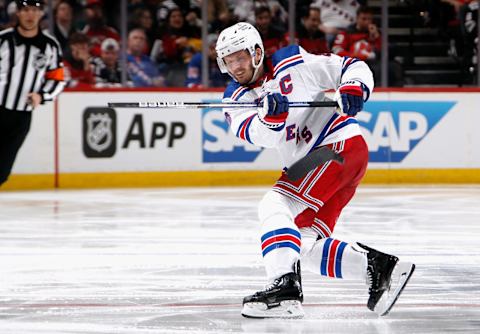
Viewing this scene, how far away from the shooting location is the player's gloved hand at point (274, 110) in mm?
3398

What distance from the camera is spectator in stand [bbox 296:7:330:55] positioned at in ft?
34.0

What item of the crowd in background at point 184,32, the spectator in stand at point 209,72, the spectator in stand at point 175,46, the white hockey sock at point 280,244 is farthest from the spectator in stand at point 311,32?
the white hockey sock at point 280,244

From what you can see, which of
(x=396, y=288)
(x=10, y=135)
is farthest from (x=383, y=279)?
(x=10, y=135)

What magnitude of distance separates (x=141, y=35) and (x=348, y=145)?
669 centimetres

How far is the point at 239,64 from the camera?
Result: 3.53 metres

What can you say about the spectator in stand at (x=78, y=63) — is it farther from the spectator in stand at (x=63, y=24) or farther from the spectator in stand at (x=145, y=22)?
the spectator in stand at (x=145, y=22)

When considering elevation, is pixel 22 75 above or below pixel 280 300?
above

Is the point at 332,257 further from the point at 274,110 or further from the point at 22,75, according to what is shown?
the point at 22,75

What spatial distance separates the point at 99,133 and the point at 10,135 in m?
2.11

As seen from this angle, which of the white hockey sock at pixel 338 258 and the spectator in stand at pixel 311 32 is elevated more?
the spectator in stand at pixel 311 32

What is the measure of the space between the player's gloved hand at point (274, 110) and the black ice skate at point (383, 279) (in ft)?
1.80

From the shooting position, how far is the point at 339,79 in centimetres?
373

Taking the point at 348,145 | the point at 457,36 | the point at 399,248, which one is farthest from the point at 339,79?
the point at 457,36

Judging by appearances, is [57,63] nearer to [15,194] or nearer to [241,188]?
[15,194]
